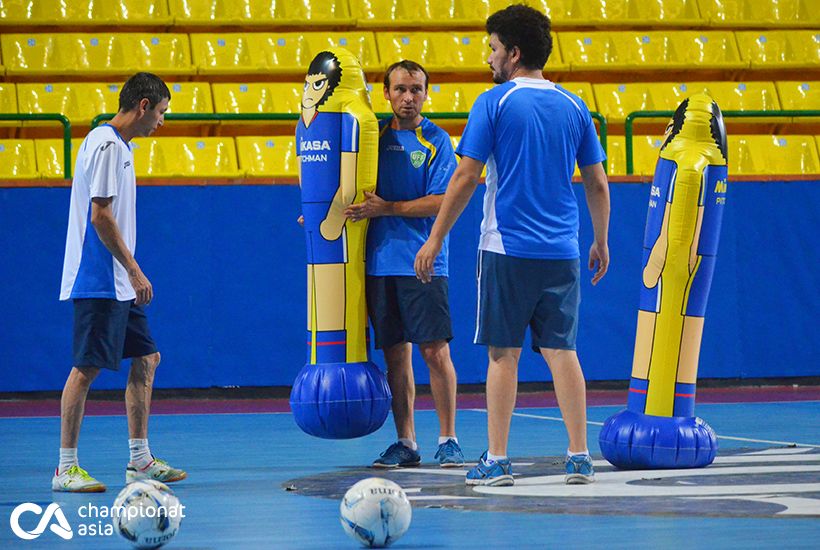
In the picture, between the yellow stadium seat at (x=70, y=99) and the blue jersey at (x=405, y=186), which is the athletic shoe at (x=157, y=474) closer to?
the blue jersey at (x=405, y=186)

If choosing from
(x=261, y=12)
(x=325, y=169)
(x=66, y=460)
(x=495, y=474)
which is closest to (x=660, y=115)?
(x=261, y=12)

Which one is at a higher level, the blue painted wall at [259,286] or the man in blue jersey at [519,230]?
the man in blue jersey at [519,230]

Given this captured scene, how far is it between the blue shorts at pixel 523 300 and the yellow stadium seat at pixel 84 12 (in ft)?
29.1

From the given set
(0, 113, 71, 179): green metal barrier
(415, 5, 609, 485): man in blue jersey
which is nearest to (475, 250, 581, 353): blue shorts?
(415, 5, 609, 485): man in blue jersey

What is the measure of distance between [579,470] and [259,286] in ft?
18.6

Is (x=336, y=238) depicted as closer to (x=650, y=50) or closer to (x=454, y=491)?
(x=454, y=491)

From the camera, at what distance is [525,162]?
6094mm

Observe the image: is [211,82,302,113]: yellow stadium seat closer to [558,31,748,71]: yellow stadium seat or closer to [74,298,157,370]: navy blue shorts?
[558,31,748,71]: yellow stadium seat

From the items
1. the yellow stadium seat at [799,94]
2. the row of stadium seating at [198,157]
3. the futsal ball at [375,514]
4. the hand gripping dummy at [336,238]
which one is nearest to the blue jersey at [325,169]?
the hand gripping dummy at [336,238]

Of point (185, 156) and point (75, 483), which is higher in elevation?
point (185, 156)

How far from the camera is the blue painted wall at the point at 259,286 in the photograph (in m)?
11.1

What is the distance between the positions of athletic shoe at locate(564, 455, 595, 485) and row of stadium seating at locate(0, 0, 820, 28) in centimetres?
908

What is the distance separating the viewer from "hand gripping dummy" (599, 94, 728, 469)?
669 centimetres

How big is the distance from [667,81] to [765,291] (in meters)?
3.84
